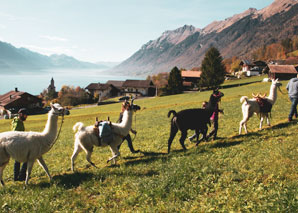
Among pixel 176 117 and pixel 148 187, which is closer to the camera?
pixel 148 187

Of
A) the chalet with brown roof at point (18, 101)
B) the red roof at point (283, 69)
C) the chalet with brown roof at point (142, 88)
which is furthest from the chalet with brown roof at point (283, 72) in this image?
the chalet with brown roof at point (18, 101)

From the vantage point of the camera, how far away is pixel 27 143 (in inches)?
291

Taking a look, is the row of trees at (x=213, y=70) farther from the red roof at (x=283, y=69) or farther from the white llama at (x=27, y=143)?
the white llama at (x=27, y=143)

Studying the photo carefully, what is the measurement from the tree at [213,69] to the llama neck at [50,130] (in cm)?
7075

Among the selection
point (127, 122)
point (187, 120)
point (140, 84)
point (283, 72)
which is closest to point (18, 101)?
point (140, 84)

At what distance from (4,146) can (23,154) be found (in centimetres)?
68

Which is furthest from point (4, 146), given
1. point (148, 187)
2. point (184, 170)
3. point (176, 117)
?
point (176, 117)

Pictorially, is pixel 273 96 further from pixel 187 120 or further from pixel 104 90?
pixel 104 90

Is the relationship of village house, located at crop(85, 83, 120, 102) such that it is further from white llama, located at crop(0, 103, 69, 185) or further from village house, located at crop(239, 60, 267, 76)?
white llama, located at crop(0, 103, 69, 185)

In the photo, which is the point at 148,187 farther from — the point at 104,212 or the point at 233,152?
the point at 233,152

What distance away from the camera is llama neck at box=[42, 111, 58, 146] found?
7.88m

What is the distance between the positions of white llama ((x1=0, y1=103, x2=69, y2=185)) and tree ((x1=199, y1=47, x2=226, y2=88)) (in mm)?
70723

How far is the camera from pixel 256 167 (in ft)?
23.5

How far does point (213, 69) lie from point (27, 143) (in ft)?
236
